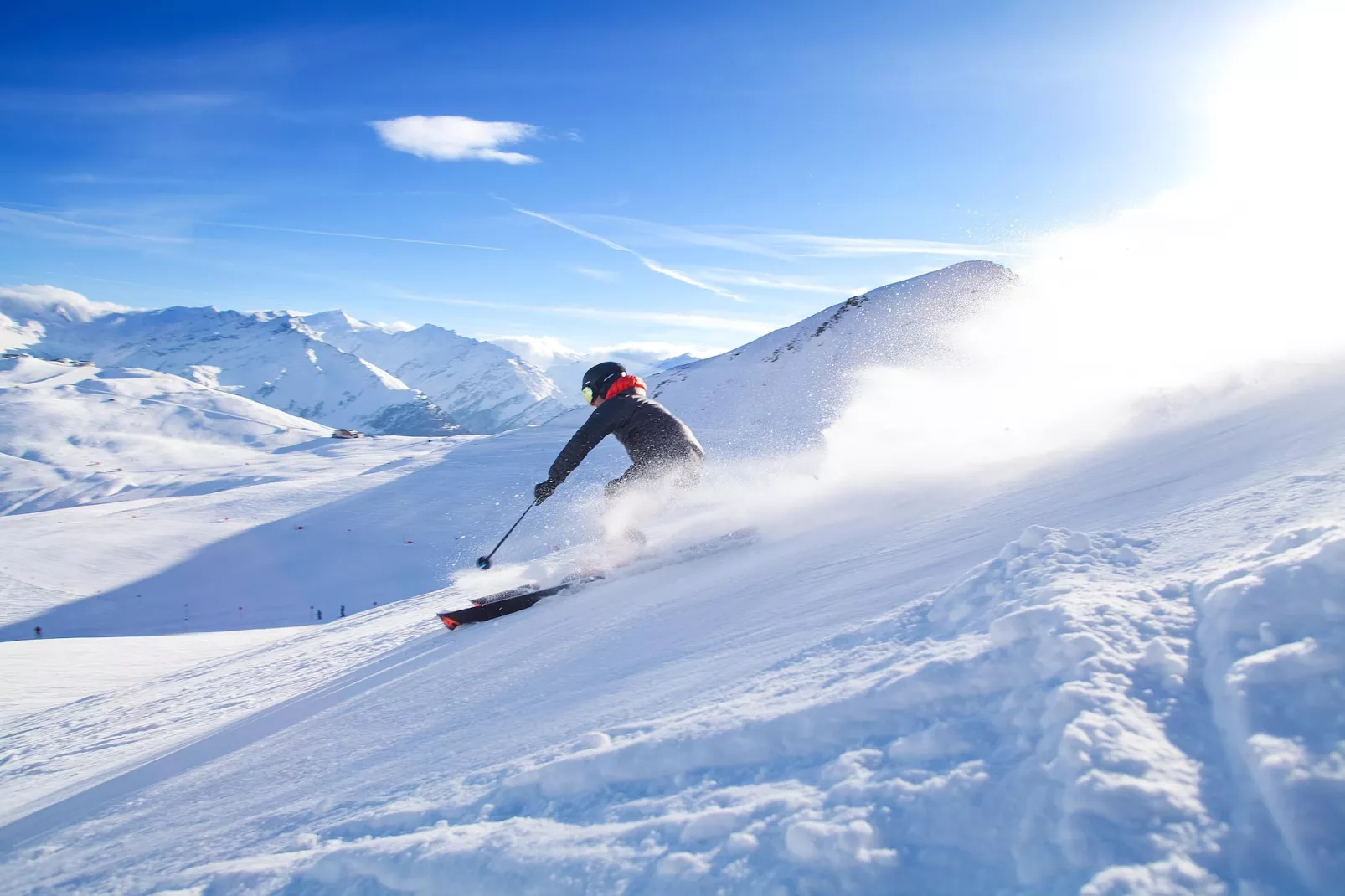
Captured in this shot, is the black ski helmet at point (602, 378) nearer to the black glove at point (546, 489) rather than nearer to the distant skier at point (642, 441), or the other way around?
the distant skier at point (642, 441)

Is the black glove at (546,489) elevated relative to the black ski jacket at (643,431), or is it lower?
lower

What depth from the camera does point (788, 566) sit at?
17.8ft

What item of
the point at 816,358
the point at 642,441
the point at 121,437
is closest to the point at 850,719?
the point at 642,441

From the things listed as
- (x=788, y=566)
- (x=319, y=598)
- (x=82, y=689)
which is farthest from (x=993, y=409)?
(x=319, y=598)

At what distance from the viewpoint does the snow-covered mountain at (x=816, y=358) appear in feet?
175

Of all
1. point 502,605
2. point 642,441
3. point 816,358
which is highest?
point 816,358

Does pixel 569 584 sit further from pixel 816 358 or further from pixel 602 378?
pixel 816 358

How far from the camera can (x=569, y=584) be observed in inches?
301

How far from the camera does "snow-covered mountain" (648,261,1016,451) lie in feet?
175

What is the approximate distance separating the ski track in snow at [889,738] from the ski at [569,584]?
173cm

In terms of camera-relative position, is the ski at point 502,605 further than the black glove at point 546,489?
No

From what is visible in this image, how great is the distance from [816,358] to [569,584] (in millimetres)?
62648

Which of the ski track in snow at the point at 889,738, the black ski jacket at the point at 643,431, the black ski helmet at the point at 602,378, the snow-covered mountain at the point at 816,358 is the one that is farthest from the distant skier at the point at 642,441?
the snow-covered mountain at the point at 816,358

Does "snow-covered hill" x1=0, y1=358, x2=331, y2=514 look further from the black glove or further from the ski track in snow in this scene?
the ski track in snow
